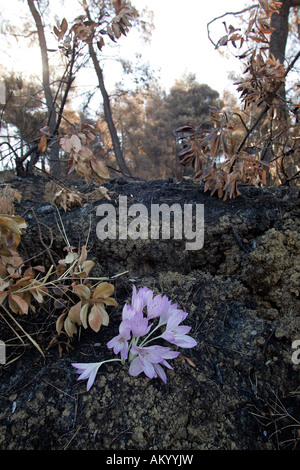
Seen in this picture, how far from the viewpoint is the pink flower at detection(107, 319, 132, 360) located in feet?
2.88

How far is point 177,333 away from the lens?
3.09ft

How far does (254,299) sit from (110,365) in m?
0.72

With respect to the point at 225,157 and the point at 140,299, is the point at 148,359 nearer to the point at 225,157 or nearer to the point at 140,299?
the point at 140,299

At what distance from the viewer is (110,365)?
976 mm

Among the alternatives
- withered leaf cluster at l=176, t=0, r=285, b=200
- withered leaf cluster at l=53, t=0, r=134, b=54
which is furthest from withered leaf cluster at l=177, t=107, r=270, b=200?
withered leaf cluster at l=53, t=0, r=134, b=54

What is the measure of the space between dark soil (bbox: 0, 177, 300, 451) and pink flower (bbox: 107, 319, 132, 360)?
116 mm

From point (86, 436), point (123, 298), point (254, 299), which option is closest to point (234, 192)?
point (254, 299)

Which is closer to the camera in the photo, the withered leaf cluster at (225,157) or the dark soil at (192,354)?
the dark soil at (192,354)

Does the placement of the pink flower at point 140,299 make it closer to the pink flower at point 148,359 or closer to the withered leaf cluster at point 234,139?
the pink flower at point 148,359

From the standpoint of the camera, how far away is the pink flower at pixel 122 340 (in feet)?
2.88

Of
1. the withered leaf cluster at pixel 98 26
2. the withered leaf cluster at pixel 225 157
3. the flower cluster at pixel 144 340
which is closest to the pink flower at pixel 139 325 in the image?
the flower cluster at pixel 144 340
